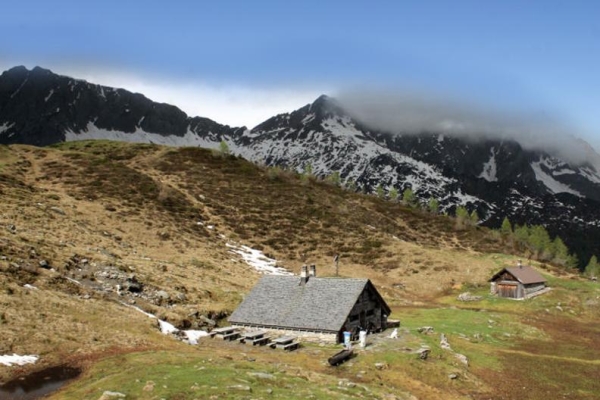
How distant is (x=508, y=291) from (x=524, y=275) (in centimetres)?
392

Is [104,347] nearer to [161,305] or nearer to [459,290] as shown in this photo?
[161,305]

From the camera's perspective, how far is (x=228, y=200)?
123 m

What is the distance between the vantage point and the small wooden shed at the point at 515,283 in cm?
7781

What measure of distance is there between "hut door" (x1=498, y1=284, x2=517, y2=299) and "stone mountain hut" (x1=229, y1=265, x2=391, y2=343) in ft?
137

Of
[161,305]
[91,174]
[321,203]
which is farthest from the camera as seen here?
[321,203]

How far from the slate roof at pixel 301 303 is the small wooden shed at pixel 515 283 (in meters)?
44.9

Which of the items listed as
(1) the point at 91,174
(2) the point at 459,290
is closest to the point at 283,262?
(2) the point at 459,290

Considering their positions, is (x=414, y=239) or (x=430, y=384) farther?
(x=414, y=239)

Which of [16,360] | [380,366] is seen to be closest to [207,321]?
[380,366]

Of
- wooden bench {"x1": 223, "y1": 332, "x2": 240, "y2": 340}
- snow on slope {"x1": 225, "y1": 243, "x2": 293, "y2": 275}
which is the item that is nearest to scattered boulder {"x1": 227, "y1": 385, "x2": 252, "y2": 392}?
wooden bench {"x1": 223, "y1": 332, "x2": 240, "y2": 340}

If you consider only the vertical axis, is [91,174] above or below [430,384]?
above

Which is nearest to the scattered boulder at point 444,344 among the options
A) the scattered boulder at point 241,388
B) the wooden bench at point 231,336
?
the wooden bench at point 231,336

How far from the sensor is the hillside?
31.5 meters

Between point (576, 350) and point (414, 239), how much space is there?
7360cm
